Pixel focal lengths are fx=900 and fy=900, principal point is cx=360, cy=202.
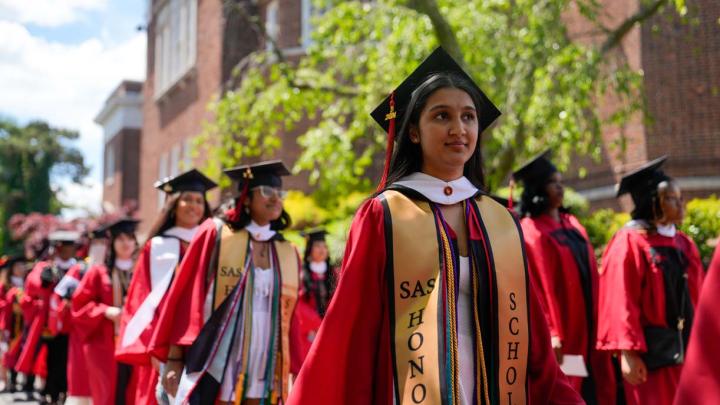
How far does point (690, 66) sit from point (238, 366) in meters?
12.6

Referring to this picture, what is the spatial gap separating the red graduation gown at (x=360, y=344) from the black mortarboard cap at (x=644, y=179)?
11.3ft

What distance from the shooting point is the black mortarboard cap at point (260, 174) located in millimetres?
5672

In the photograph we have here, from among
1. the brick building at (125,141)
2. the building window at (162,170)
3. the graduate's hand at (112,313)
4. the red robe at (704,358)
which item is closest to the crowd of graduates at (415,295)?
the red robe at (704,358)

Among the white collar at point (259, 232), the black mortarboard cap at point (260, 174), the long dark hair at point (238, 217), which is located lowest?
the white collar at point (259, 232)

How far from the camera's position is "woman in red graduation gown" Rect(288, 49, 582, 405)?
2920mm

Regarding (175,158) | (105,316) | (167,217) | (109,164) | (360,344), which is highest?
(109,164)

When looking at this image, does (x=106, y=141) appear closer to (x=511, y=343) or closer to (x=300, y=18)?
(x=300, y=18)

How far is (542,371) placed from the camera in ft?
10.3

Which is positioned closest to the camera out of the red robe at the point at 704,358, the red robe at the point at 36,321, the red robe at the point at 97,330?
Result: the red robe at the point at 704,358

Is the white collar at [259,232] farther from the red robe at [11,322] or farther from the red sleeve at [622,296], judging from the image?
the red robe at [11,322]

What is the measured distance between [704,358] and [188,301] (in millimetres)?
3839

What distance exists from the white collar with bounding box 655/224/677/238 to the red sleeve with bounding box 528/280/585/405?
125 inches

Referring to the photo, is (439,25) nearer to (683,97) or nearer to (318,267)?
(318,267)

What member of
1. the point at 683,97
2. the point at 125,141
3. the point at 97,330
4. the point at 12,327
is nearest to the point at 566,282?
the point at 97,330
